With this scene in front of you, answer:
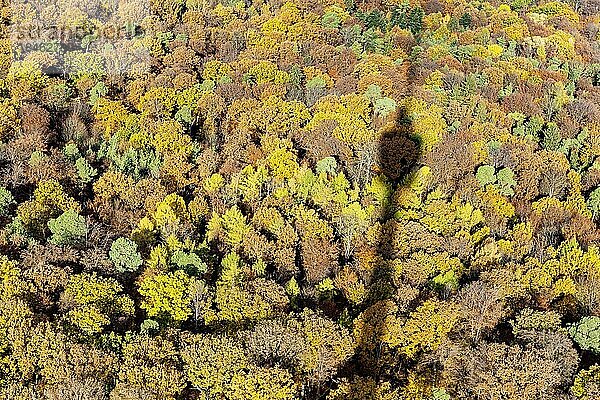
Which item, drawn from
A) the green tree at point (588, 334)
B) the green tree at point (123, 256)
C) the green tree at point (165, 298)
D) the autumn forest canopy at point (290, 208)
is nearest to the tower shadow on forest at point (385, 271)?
the autumn forest canopy at point (290, 208)

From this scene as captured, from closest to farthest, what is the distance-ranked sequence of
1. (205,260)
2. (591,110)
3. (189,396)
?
(189,396) → (205,260) → (591,110)

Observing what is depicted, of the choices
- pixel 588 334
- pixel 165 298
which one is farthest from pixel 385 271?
pixel 165 298

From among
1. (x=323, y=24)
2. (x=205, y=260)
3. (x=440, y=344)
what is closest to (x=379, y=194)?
(x=205, y=260)

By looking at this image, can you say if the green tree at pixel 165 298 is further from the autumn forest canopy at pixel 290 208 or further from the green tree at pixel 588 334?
the green tree at pixel 588 334

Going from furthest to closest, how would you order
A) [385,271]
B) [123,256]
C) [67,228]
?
[385,271], [67,228], [123,256]

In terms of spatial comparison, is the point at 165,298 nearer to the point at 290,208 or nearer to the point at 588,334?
the point at 290,208

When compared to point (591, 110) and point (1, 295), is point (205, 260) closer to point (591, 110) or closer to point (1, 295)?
point (1, 295)
